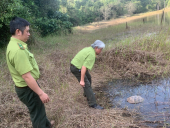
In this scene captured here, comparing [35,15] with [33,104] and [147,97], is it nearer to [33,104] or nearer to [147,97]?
[147,97]

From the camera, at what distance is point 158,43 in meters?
5.12

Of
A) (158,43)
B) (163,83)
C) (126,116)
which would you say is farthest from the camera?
(158,43)

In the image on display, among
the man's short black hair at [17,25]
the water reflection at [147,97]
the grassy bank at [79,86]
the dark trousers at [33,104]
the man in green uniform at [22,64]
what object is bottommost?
the water reflection at [147,97]

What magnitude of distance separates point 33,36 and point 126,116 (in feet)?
19.3

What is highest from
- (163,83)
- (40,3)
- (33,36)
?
(40,3)

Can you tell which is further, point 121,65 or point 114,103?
point 121,65

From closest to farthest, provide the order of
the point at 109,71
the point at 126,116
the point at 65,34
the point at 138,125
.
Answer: the point at 138,125, the point at 126,116, the point at 109,71, the point at 65,34

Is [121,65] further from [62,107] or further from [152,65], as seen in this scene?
[62,107]

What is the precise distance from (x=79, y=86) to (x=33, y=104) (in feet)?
6.62

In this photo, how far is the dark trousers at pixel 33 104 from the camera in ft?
5.29

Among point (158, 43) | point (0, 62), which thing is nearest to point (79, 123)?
point (0, 62)

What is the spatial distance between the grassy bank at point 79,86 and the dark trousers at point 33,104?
1.44 feet

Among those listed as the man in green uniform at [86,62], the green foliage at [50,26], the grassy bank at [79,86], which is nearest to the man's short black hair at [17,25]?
the man in green uniform at [86,62]

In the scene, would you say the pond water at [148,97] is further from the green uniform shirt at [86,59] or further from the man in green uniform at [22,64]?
the man in green uniform at [22,64]
